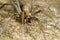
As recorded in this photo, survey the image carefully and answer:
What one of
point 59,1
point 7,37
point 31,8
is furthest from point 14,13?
point 59,1

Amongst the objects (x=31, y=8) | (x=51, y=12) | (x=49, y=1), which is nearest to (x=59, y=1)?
(x=49, y=1)

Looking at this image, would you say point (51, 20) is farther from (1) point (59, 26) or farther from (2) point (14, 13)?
(2) point (14, 13)

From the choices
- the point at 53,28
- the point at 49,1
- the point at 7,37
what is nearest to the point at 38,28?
the point at 53,28

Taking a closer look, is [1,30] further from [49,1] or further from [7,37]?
[49,1]

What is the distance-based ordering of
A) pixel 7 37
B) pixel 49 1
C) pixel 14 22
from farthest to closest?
pixel 49 1 → pixel 14 22 → pixel 7 37

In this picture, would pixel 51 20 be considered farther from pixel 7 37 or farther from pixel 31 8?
pixel 7 37

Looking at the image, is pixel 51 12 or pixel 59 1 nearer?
pixel 51 12

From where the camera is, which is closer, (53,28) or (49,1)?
(53,28)

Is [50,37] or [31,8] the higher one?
[31,8]

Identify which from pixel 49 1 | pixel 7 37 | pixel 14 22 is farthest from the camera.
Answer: pixel 49 1
